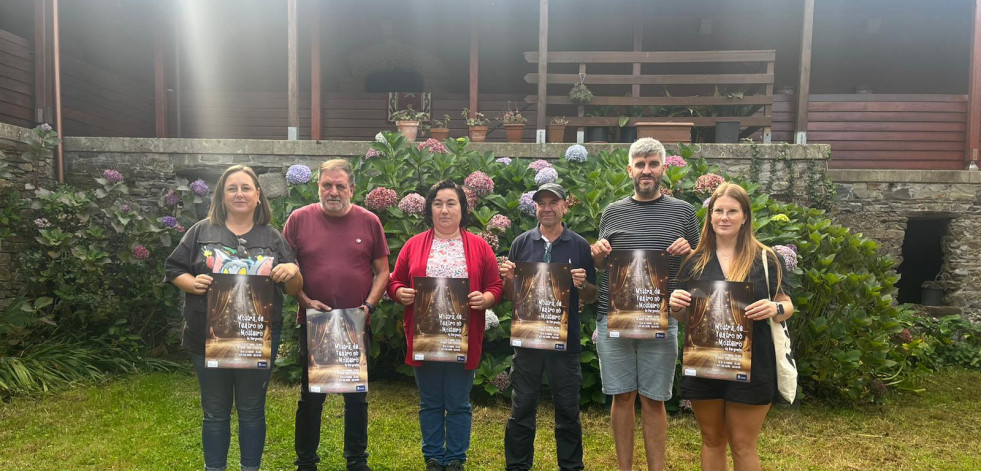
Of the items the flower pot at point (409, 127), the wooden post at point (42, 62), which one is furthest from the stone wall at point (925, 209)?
the wooden post at point (42, 62)

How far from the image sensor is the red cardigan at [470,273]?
3186 mm

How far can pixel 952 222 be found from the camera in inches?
313

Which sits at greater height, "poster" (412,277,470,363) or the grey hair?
the grey hair

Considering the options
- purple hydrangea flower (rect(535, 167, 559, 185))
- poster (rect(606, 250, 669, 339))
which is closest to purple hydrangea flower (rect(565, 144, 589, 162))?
purple hydrangea flower (rect(535, 167, 559, 185))

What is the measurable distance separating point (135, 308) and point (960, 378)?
307 inches

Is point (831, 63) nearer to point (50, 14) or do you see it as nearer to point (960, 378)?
point (960, 378)

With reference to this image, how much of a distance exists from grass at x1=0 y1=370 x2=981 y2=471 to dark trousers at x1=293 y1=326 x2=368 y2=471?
0.90 feet

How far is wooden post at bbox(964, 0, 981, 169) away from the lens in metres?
8.38

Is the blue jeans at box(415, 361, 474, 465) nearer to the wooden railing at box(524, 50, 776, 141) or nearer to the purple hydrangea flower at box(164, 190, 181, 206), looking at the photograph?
the purple hydrangea flower at box(164, 190, 181, 206)

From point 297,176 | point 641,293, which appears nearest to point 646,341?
point 641,293

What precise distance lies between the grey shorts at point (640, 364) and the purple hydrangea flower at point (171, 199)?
5172 mm

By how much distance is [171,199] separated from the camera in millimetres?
6672

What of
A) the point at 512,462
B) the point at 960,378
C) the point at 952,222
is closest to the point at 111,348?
the point at 512,462

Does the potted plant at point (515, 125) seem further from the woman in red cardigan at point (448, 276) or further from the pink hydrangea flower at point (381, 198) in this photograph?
the woman in red cardigan at point (448, 276)
